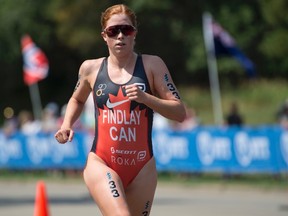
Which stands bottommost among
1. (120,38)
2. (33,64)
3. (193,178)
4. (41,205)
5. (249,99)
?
(41,205)

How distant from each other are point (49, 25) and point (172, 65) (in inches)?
277

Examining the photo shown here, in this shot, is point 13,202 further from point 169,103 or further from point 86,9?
point 86,9

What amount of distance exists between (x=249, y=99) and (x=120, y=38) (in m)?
35.7

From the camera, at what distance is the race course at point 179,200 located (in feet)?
58.6

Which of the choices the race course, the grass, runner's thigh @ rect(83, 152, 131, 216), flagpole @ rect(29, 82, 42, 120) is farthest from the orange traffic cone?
flagpole @ rect(29, 82, 42, 120)

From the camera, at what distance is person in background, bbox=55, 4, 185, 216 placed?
860cm

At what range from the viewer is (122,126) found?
8.64 m

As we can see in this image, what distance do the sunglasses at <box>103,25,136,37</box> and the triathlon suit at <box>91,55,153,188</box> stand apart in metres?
0.25

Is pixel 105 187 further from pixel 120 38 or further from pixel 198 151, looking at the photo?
pixel 198 151

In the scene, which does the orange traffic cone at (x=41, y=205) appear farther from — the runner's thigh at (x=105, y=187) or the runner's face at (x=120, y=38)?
the runner's face at (x=120, y=38)

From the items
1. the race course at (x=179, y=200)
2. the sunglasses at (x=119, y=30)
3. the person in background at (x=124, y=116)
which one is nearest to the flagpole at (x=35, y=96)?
the race course at (x=179, y=200)

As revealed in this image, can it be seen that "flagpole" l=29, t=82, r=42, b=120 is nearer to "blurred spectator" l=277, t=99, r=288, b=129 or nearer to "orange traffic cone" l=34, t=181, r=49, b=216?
"blurred spectator" l=277, t=99, r=288, b=129

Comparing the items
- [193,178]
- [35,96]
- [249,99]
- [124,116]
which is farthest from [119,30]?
[35,96]

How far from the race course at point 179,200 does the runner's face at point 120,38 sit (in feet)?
28.9
